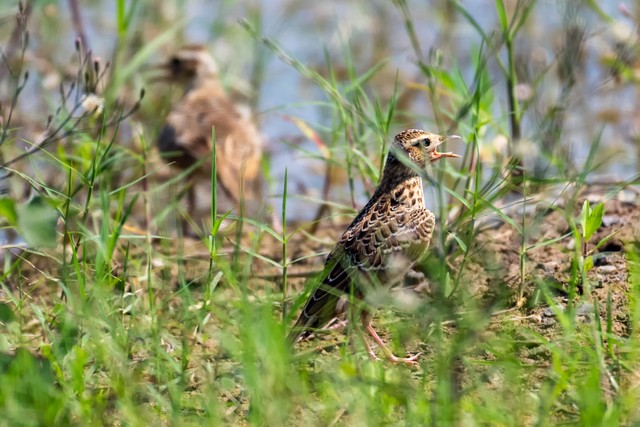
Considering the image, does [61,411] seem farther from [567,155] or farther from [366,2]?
[366,2]

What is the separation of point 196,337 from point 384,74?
6400mm

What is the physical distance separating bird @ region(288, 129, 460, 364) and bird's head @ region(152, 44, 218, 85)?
169 inches

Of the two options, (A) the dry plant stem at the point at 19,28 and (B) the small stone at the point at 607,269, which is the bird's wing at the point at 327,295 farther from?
(A) the dry plant stem at the point at 19,28

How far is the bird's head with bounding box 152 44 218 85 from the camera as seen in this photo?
9.30 metres

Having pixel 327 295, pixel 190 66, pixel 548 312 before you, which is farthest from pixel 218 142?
pixel 548 312

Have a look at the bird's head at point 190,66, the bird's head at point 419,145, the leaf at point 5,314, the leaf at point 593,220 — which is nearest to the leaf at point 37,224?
the leaf at point 5,314

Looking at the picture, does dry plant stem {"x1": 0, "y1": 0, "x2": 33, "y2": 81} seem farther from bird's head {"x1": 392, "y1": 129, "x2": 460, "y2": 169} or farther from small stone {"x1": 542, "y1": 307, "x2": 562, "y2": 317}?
small stone {"x1": 542, "y1": 307, "x2": 562, "y2": 317}

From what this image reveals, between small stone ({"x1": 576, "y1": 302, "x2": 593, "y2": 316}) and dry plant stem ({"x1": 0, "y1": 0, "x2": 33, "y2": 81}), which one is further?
dry plant stem ({"x1": 0, "y1": 0, "x2": 33, "y2": 81})

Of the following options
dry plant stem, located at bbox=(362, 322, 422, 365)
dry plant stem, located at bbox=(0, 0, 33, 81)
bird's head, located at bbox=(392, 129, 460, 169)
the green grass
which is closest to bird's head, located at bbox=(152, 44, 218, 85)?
dry plant stem, located at bbox=(0, 0, 33, 81)

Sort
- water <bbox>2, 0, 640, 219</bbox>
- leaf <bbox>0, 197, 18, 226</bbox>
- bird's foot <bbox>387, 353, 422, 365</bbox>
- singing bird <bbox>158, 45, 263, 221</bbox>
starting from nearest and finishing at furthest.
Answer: leaf <bbox>0, 197, 18, 226</bbox>
bird's foot <bbox>387, 353, 422, 365</bbox>
singing bird <bbox>158, 45, 263, 221</bbox>
water <bbox>2, 0, 640, 219</bbox>

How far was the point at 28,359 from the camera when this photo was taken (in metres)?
3.93

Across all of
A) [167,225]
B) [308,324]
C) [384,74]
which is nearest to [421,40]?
[384,74]

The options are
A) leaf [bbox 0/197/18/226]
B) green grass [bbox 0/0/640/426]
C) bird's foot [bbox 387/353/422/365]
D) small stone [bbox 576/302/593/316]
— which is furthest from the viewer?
small stone [bbox 576/302/593/316]

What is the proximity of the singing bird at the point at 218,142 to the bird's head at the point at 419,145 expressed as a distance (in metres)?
2.45
